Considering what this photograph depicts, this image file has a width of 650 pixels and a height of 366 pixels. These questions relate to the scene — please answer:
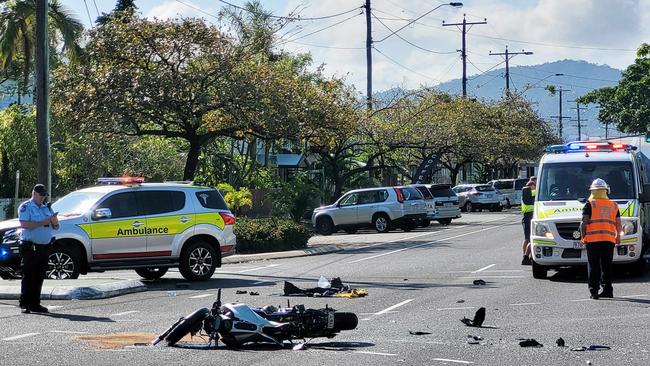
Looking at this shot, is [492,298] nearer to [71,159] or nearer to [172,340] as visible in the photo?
[172,340]

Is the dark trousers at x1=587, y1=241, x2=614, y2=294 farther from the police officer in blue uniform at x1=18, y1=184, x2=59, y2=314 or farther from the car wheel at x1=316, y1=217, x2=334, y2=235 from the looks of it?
the car wheel at x1=316, y1=217, x2=334, y2=235

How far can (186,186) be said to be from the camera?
20297 millimetres

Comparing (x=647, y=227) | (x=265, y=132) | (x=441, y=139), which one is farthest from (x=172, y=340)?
(x=441, y=139)

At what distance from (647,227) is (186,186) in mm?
8790

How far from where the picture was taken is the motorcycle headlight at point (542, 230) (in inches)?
720

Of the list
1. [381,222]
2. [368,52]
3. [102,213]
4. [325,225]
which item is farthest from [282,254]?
[368,52]

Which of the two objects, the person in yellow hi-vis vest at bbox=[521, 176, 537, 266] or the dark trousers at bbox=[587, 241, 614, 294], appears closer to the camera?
the dark trousers at bbox=[587, 241, 614, 294]

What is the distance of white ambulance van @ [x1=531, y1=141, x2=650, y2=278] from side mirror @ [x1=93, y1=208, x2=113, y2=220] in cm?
763

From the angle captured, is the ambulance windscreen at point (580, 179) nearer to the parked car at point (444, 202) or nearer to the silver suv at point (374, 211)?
the silver suv at point (374, 211)

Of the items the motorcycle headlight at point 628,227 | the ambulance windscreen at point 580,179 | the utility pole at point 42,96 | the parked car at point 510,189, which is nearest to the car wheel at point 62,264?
the utility pole at point 42,96

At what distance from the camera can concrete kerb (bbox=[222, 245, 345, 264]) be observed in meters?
27.5

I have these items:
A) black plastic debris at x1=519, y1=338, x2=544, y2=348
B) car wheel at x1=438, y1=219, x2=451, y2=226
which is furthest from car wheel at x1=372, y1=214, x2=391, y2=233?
black plastic debris at x1=519, y1=338, x2=544, y2=348

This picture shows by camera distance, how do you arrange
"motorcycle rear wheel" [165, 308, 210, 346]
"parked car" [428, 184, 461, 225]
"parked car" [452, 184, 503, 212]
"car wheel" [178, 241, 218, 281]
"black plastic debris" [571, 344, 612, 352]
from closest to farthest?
"black plastic debris" [571, 344, 612, 352] < "motorcycle rear wheel" [165, 308, 210, 346] < "car wheel" [178, 241, 218, 281] < "parked car" [428, 184, 461, 225] < "parked car" [452, 184, 503, 212]

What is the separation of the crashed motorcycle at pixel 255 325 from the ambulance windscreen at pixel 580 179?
905 cm
